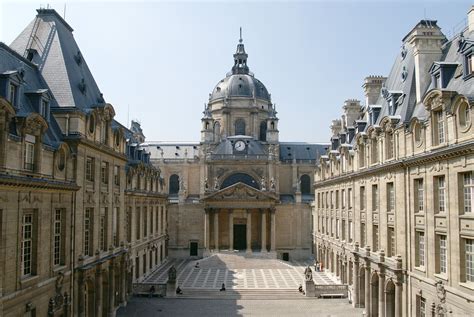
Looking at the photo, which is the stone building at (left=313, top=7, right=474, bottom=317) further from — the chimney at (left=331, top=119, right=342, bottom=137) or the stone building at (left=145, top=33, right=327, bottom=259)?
the stone building at (left=145, top=33, right=327, bottom=259)

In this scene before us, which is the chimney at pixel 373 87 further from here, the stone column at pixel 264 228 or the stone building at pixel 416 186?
the stone column at pixel 264 228

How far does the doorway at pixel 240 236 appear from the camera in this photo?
251ft

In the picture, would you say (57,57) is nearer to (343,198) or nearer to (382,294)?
(382,294)

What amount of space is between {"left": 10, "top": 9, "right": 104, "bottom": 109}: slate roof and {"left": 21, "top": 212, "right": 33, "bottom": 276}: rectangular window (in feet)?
30.3

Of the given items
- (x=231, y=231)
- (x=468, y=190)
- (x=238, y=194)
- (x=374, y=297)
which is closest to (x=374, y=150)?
(x=374, y=297)

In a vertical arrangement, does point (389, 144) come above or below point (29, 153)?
above

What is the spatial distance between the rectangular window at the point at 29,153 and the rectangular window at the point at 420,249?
2252cm

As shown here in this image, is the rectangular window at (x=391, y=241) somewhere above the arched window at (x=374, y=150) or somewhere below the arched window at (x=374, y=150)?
below

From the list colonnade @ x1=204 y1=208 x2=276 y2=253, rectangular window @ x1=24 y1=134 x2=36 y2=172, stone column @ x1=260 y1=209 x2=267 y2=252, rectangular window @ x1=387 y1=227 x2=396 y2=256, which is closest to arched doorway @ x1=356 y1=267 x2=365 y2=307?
rectangular window @ x1=387 y1=227 x2=396 y2=256

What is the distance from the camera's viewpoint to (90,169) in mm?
32812

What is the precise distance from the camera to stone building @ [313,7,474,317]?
23391mm

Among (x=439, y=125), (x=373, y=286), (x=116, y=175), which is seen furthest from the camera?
(x=116, y=175)

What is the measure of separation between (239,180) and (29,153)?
58453 mm

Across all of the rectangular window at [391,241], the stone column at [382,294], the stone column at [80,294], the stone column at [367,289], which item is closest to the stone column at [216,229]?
the stone column at [367,289]
